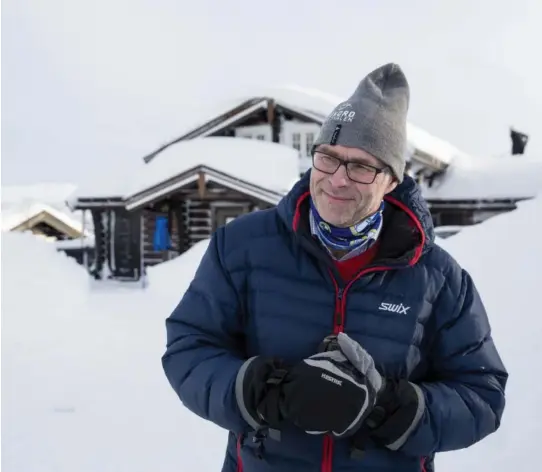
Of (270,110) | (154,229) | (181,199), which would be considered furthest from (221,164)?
(154,229)

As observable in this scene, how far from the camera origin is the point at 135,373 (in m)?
6.35

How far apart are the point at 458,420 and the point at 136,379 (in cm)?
513

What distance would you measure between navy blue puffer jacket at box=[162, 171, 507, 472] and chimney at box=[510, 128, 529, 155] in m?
25.0

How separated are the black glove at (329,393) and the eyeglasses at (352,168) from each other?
0.56 meters

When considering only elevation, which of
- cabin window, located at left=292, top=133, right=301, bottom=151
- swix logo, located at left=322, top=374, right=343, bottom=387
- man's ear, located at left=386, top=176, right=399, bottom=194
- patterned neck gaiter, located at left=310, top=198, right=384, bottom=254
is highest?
cabin window, located at left=292, top=133, right=301, bottom=151

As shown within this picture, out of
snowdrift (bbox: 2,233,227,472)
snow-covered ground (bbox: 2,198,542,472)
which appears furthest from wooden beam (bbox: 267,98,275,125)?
snowdrift (bbox: 2,233,227,472)

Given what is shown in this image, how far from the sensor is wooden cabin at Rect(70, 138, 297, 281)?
15203mm

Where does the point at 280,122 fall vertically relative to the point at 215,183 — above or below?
above

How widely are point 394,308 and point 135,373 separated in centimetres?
526

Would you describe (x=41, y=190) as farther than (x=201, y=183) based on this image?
Yes

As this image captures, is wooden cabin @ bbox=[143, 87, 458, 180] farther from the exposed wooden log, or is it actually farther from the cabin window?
the exposed wooden log

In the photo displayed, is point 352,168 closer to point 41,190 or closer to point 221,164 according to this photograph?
point 221,164

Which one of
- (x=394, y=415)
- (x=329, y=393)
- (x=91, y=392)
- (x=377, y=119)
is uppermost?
(x=377, y=119)

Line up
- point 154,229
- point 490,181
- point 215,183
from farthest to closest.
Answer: point 490,181, point 154,229, point 215,183
